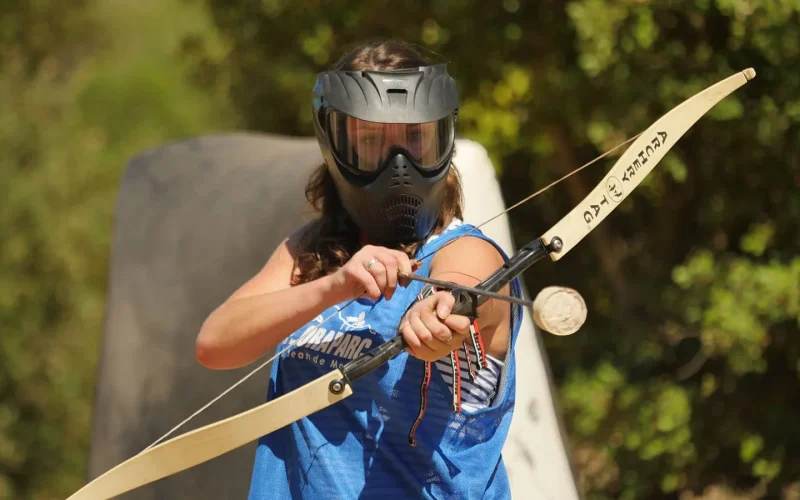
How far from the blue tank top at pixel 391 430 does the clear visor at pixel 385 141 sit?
206 mm

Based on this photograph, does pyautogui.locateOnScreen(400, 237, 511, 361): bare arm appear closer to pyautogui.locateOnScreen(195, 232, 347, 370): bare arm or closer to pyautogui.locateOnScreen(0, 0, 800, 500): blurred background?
pyautogui.locateOnScreen(195, 232, 347, 370): bare arm

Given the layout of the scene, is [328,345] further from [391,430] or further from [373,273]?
[373,273]

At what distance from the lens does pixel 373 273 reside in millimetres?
2041

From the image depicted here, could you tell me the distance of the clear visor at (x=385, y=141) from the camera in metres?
2.35

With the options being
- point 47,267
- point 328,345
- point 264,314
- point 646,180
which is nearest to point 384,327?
point 328,345

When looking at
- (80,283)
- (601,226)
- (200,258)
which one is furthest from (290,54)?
(80,283)

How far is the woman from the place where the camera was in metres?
2.22

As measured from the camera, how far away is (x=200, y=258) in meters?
4.55

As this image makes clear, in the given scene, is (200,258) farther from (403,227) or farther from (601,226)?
(403,227)

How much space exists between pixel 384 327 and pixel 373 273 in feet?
0.76

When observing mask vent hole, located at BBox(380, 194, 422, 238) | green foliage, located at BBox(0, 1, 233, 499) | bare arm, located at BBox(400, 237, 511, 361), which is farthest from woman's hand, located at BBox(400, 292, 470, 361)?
green foliage, located at BBox(0, 1, 233, 499)

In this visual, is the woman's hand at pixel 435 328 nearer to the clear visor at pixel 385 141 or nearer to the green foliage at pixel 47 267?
the clear visor at pixel 385 141

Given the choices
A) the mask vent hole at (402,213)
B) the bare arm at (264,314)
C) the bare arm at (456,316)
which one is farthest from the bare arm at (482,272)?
the bare arm at (264,314)

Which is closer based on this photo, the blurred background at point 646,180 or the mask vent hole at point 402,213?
the mask vent hole at point 402,213
